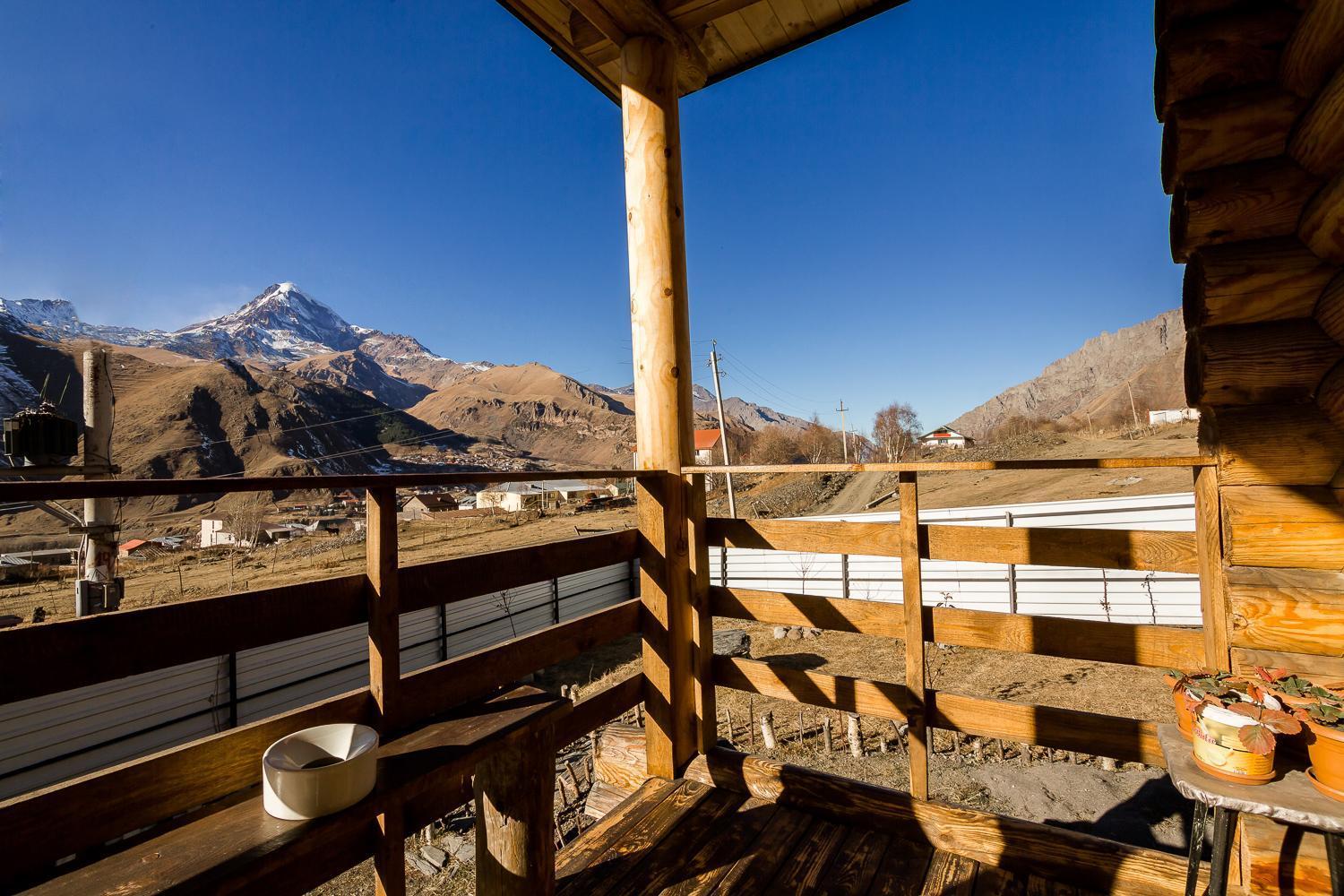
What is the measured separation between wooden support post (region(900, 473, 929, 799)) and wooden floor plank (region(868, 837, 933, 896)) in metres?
0.14

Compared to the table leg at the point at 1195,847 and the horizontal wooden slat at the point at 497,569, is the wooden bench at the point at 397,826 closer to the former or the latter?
the horizontal wooden slat at the point at 497,569

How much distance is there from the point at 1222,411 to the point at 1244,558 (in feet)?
1.27

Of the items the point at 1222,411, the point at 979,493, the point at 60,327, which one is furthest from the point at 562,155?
the point at 60,327

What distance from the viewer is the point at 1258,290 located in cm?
143

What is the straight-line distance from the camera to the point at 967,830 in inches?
66.1

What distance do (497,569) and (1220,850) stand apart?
1.77 m

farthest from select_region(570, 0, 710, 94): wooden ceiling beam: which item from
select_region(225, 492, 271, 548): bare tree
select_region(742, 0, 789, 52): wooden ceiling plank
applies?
select_region(225, 492, 271, 548): bare tree

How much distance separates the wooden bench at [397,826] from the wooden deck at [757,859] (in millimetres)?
505

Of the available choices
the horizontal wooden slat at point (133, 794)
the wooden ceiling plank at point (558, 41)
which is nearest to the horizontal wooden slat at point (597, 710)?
the horizontal wooden slat at point (133, 794)

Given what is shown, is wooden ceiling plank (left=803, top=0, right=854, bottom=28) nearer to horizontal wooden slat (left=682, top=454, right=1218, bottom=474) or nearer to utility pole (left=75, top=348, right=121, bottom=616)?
horizontal wooden slat (left=682, top=454, right=1218, bottom=474)

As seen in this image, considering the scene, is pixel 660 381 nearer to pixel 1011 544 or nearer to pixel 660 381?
pixel 660 381

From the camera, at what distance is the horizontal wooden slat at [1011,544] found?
1559mm

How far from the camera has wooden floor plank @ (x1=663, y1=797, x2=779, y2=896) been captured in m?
1.56

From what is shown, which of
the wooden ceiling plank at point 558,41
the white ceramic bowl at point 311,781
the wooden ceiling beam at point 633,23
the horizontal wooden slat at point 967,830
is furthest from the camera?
the wooden ceiling plank at point 558,41
